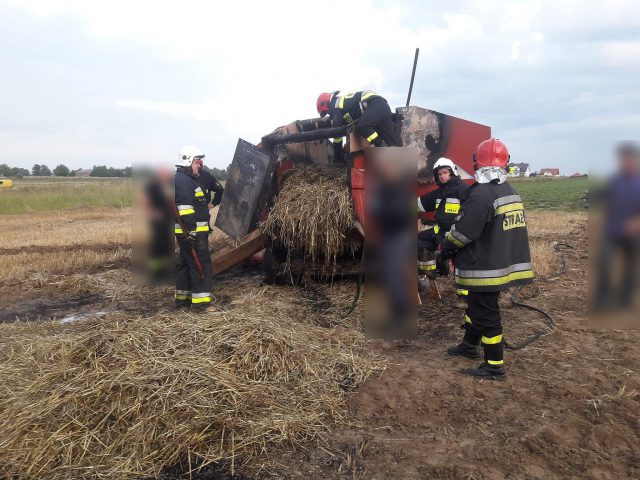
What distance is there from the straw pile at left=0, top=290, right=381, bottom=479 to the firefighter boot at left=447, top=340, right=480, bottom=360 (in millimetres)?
743

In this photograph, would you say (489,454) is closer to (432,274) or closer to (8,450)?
(8,450)

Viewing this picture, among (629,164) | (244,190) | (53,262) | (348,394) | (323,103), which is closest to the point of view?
(629,164)

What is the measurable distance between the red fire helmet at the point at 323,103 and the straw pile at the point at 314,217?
51.7 inches


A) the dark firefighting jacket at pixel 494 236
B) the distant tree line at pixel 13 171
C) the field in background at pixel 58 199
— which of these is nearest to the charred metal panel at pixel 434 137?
the dark firefighting jacket at pixel 494 236

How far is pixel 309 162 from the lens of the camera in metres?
6.92

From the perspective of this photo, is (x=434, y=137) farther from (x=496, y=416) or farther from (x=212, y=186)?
(x=496, y=416)

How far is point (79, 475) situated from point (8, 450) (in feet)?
1.59

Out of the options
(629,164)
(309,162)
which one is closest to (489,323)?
(629,164)

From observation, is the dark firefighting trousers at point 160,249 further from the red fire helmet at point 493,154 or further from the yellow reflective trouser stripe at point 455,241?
the red fire helmet at point 493,154

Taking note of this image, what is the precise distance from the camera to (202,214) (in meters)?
5.92

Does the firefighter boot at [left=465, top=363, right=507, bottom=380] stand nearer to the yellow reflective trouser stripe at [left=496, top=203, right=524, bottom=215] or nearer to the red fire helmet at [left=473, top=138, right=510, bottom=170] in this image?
the yellow reflective trouser stripe at [left=496, top=203, right=524, bottom=215]

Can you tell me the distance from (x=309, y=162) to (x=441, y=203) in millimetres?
2306

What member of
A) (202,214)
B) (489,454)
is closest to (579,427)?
(489,454)

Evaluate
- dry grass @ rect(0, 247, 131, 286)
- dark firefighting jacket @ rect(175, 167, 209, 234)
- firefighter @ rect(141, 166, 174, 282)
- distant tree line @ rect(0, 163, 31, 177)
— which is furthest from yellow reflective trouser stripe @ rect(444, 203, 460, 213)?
distant tree line @ rect(0, 163, 31, 177)
